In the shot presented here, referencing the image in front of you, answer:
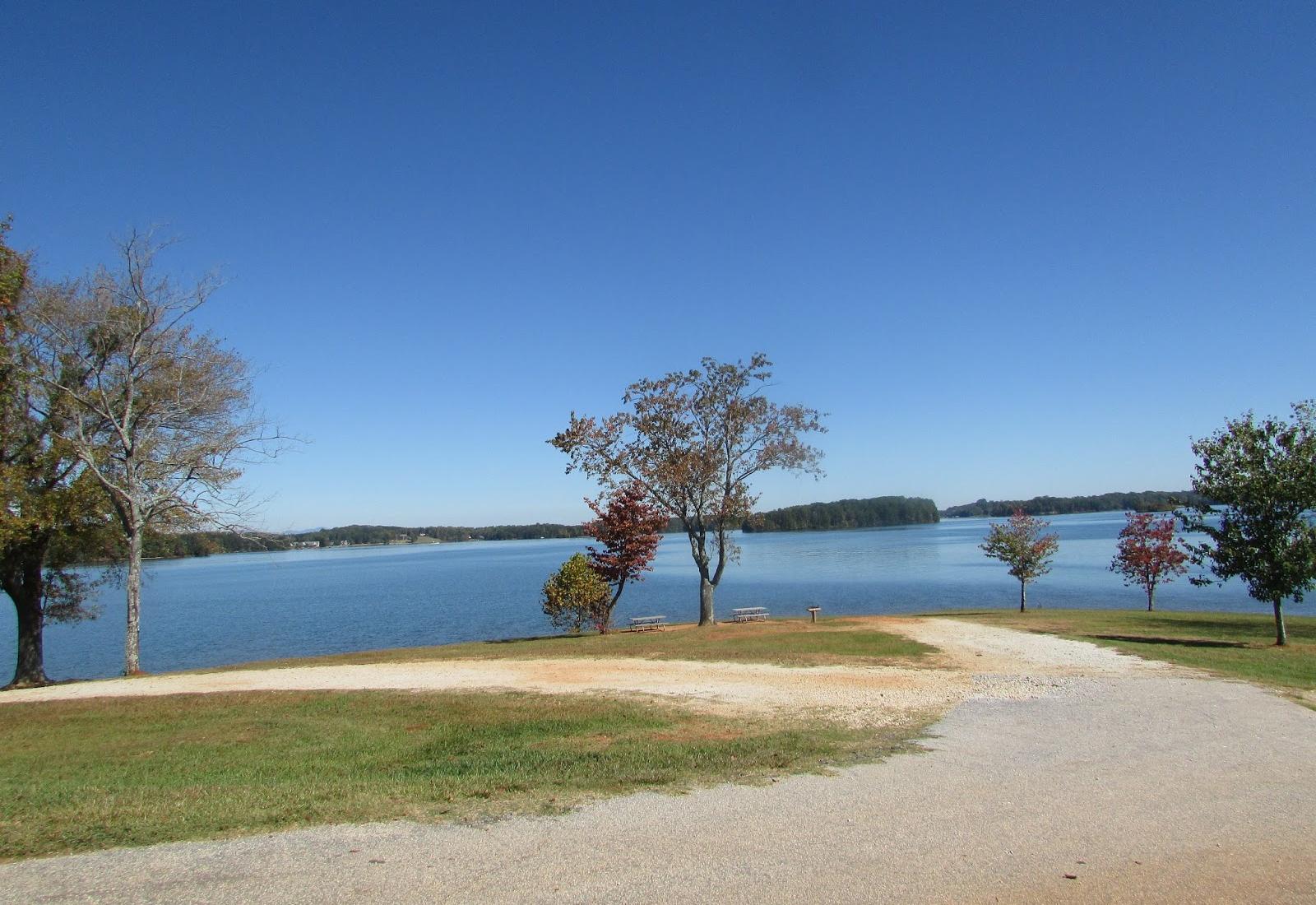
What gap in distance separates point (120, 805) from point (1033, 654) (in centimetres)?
1713

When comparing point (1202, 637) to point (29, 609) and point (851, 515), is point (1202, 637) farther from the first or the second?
point (851, 515)

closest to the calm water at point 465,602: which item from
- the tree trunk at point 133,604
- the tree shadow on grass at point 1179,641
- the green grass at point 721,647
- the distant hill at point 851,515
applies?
the tree trunk at point 133,604

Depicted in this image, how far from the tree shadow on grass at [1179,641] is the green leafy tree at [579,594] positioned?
53.0 ft

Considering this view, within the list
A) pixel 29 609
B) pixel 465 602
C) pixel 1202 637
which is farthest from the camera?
pixel 465 602

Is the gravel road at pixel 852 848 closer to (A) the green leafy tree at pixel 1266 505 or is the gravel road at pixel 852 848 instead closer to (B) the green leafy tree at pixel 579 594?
(A) the green leafy tree at pixel 1266 505

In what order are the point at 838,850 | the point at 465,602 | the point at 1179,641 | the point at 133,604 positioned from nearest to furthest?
the point at 838,850, the point at 1179,641, the point at 133,604, the point at 465,602

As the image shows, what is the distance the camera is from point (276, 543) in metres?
23.8

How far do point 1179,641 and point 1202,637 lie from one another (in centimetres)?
249

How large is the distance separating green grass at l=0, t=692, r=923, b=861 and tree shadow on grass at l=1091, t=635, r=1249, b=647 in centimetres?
1391

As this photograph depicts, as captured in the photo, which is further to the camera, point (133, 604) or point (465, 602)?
point (465, 602)

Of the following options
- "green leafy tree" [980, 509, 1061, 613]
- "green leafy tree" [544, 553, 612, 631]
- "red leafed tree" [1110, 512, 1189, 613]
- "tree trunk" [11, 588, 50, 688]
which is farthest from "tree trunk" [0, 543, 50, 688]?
"red leafed tree" [1110, 512, 1189, 613]

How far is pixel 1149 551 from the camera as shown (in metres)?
36.4

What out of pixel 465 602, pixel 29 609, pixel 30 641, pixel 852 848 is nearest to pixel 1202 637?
pixel 852 848

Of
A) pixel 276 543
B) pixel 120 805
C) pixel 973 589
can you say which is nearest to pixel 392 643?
pixel 276 543
